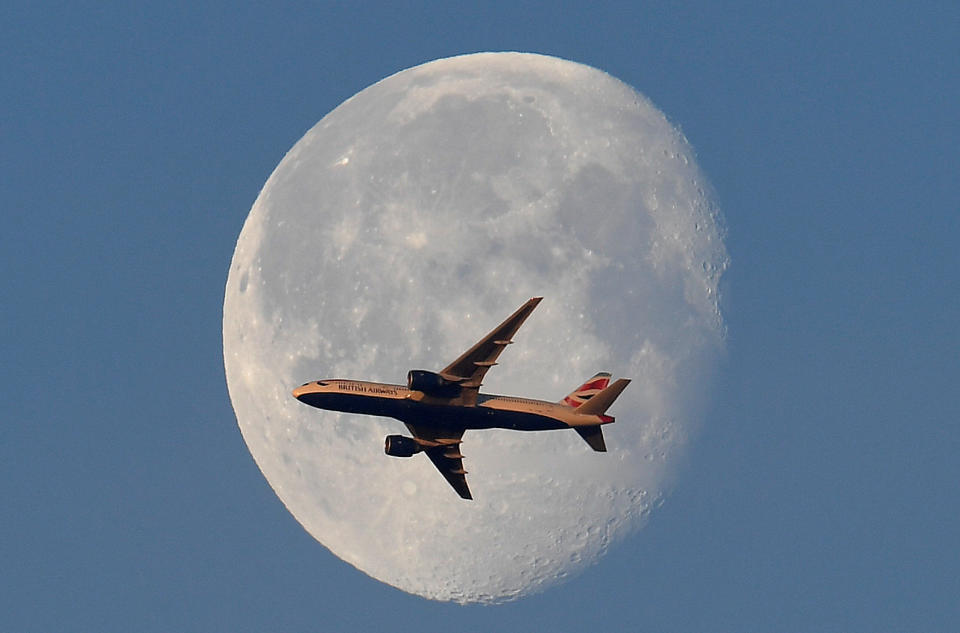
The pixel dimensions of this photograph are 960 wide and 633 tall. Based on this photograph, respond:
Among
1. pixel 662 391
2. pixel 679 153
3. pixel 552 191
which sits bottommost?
pixel 662 391

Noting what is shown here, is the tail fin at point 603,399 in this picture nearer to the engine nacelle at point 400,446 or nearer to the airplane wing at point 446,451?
the airplane wing at point 446,451

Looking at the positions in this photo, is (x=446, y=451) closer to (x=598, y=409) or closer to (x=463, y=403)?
(x=463, y=403)

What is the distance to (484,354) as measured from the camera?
9931 cm

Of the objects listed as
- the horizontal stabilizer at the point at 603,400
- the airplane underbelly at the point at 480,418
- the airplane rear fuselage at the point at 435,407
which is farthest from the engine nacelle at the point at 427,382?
the horizontal stabilizer at the point at 603,400

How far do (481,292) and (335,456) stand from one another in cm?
1390

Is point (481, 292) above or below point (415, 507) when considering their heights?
above

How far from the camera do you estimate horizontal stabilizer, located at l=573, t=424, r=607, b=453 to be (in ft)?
333

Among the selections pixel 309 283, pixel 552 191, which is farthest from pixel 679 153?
pixel 309 283

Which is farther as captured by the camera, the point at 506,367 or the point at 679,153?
the point at 679,153

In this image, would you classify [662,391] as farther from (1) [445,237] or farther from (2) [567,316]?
(1) [445,237]

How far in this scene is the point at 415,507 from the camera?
340ft

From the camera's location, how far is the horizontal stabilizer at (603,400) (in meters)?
101

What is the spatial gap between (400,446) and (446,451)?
3668 millimetres

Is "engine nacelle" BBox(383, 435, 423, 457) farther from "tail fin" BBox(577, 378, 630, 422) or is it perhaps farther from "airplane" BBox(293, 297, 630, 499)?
"tail fin" BBox(577, 378, 630, 422)
